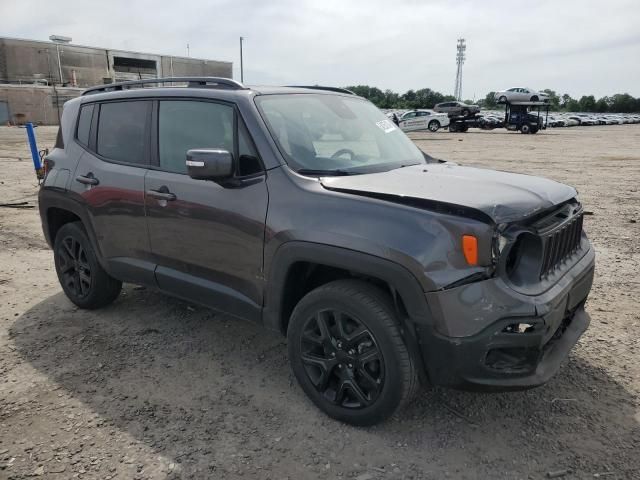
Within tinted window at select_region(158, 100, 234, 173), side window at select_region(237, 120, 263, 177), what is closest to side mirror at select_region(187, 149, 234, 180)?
side window at select_region(237, 120, 263, 177)

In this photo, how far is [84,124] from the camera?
438 centimetres

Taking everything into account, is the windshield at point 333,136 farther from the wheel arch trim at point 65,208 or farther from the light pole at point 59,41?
the light pole at point 59,41

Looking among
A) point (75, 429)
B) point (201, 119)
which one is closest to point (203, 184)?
point (201, 119)

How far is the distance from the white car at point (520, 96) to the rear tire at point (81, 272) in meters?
37.8

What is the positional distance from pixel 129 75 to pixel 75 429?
74256 millimetres

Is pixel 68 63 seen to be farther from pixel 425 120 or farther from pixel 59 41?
pixel 425 120

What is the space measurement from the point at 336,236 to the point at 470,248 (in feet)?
2.21

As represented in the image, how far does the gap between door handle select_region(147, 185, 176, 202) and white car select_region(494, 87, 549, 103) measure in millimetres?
38135

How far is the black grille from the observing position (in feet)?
8.94

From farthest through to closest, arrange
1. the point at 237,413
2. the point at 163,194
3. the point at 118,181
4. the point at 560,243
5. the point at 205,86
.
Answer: the point at 118,181 < the point at 205,86 < the point at 163,194 < the point at 237,413 < the point at 560,243

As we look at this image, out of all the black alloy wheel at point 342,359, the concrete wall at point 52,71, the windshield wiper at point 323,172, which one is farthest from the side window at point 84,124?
the concrete wall at point 52,71

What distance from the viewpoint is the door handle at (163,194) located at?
11.5 ft

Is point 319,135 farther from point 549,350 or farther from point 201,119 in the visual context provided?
point 549,350

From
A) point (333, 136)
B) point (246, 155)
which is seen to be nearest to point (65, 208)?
point (246, 155)
